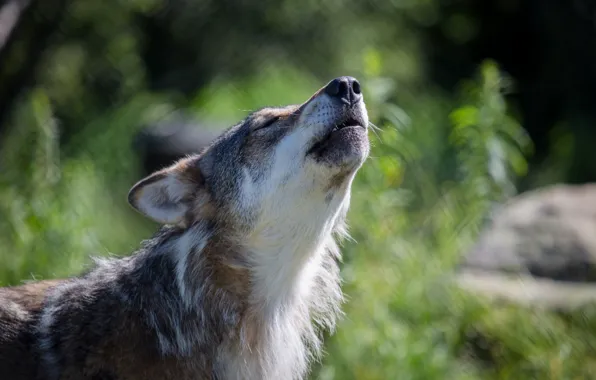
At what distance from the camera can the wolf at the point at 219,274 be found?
404 centimetres

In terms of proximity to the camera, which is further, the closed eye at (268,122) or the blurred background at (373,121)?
the blurred background at (373,121)

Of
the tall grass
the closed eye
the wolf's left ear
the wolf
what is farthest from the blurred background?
the wolf's left ear

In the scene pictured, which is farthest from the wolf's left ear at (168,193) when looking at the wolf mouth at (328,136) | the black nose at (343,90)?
the black nose at (343,90)

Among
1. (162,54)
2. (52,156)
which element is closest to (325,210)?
(52,156)

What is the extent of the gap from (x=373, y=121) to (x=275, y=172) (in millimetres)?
1521

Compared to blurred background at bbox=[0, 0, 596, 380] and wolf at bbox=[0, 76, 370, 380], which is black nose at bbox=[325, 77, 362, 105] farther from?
blurred background at bbox=[0, 0, 596, 380]

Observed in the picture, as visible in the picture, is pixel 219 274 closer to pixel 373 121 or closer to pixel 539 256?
pixel 373 121

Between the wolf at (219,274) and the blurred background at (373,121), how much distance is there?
1.04 metres

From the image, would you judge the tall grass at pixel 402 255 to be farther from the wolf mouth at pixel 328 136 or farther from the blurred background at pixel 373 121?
the wolf mouth at pixel 328 136

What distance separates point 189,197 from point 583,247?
3.19 m

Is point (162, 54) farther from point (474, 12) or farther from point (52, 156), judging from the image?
point (52, 156)

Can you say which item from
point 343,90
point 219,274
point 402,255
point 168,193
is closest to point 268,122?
point 343,90

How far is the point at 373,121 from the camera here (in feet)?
18.2

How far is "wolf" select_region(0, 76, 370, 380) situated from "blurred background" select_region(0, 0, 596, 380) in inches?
41.0
